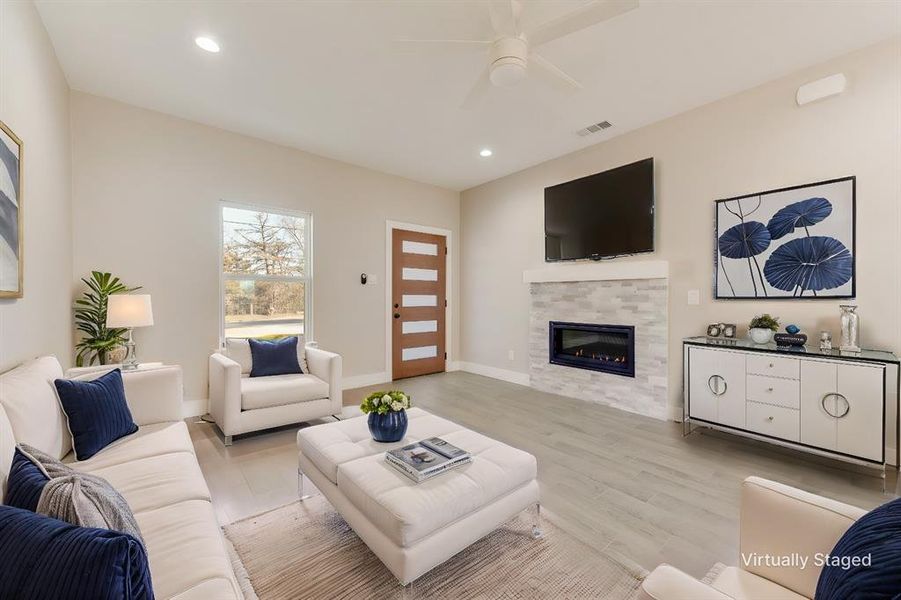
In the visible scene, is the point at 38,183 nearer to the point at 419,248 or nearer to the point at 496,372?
the point at 419,248

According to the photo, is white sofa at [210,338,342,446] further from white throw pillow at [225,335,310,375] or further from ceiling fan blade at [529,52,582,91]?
ceiling fan blade at [529,52,582,91]

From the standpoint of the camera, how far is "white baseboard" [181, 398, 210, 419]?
3700mm

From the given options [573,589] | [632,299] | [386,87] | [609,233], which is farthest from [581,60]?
[573,589]

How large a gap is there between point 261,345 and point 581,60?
3599 millimetres

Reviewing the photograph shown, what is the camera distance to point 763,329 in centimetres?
301

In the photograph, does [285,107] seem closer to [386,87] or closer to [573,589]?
[386,87]

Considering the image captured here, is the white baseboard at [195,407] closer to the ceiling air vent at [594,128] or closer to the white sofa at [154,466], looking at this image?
the white sofa at [154,466]

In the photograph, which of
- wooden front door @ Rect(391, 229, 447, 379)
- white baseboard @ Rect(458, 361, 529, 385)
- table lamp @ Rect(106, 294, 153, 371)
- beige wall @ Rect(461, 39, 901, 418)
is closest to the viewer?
beige wall @ Rect(461, 39, 901, 418)

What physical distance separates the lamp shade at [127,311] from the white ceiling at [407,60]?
5.80ft

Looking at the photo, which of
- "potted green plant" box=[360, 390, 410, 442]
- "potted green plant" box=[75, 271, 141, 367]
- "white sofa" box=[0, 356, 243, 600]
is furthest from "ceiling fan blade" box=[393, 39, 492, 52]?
"potted green plant" box=[75, 271, 141, 367]

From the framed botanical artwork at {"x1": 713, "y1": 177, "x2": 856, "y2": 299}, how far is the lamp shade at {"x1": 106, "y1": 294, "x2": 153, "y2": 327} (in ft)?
15.9

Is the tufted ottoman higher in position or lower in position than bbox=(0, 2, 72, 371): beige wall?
lower

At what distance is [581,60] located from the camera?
2.78 metres

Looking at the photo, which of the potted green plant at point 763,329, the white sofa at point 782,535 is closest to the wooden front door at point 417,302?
the potted green plant at point 763,329
